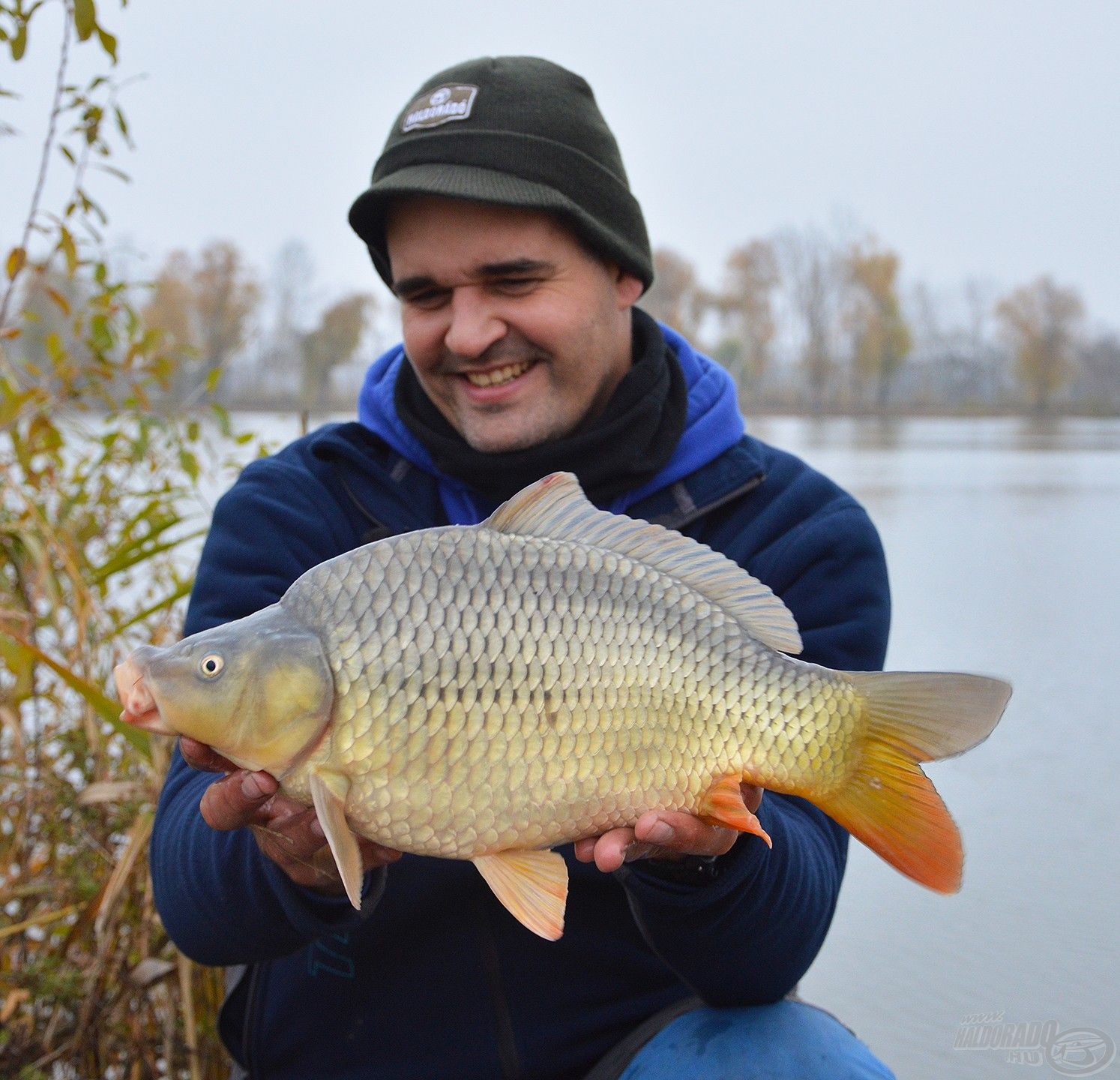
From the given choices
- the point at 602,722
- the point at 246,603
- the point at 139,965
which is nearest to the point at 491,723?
the point at 602,722

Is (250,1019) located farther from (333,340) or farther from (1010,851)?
(333,340)

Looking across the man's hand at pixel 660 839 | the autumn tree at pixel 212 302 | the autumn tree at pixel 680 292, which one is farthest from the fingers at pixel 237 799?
the autumn tree at pixel 680 292

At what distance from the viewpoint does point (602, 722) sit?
0.98 m

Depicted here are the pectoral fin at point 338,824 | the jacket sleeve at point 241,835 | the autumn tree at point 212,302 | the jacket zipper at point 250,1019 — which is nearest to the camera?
the pectoral fin at point 338,824

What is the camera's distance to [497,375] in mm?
1537

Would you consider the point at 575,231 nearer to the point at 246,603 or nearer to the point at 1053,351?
the point at 246,603

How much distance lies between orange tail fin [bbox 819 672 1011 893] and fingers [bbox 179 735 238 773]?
0.52 m

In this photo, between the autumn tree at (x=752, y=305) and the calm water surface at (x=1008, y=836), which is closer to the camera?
the calm water surface at (x=1008, y=836)

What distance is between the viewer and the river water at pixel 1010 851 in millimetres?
1954

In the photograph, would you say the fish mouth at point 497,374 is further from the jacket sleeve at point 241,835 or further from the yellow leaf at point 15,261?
the yellow leaf at point 15,261

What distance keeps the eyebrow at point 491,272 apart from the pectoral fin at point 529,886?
2.55 feet

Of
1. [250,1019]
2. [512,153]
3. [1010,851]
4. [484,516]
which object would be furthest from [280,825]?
[1010,851]

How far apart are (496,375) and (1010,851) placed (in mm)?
1626

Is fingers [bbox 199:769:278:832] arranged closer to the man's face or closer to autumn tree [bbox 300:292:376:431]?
the man's face
